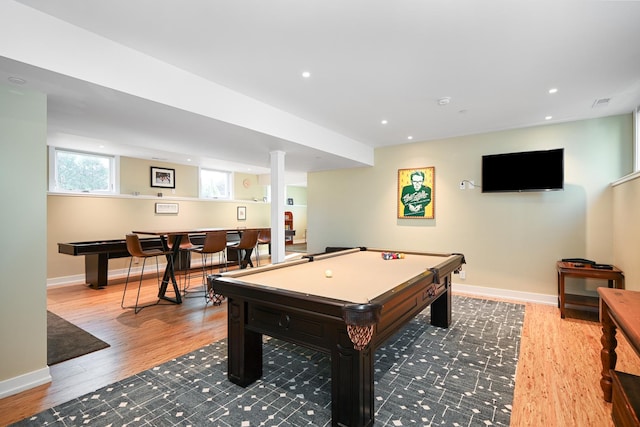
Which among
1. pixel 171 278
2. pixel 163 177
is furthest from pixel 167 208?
pixel 171 278

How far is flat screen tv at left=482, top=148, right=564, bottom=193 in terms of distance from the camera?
13.5 feet

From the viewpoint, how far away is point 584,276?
3.56 metres

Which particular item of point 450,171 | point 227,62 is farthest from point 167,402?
point 450,171

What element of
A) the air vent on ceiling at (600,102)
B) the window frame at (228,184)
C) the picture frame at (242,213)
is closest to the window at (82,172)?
the window frame at (228,184)

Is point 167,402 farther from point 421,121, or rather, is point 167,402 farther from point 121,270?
point 121,270

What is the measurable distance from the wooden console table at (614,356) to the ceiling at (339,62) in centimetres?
187

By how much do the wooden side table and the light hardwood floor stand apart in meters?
0.22

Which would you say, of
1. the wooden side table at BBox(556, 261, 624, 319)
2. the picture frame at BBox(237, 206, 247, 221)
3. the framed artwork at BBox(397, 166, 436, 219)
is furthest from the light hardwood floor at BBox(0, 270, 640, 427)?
the picture frame at BBox(237, 206, 247, 221)

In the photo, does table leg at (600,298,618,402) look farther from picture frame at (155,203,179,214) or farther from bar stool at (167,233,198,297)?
picture frame at (155,203,179,214)

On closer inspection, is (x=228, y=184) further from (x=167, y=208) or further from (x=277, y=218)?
(x=277, y=218)

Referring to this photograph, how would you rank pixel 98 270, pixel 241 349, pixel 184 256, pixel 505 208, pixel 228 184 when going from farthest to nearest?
pixel 228 184
pixel 184 256
pixel 98 270
pixel 505 208
pixel 241 349

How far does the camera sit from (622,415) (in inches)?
52.6

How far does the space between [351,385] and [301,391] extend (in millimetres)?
623

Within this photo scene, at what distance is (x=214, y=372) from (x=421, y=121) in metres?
3.96
